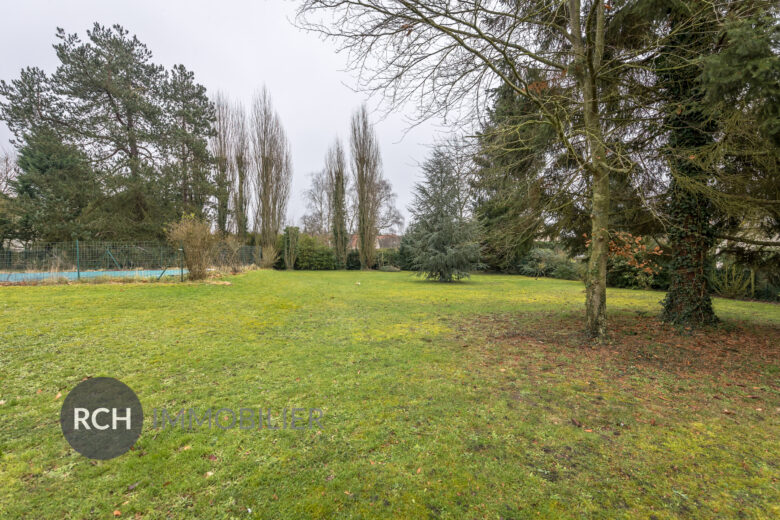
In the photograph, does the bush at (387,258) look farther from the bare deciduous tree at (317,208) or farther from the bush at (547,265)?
the bush at (547,265)

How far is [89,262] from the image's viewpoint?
12758mm

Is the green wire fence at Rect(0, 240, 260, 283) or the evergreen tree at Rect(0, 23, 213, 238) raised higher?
the evergreen tree at Rect(0, 23, 213, 238)

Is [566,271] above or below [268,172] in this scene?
below

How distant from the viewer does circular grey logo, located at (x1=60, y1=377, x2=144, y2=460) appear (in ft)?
7.43

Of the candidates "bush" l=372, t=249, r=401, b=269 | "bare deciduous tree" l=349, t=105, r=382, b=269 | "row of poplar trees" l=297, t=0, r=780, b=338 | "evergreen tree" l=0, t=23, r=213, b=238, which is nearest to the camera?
"row of poplar trees" l=297, t=0, r=780, b=338

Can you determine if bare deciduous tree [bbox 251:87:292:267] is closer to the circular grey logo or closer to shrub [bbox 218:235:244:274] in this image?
shrub [bbox 218:235:244:274]

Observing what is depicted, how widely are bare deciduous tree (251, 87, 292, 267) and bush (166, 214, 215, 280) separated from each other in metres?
11.6

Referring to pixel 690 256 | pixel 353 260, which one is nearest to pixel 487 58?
pixel 690 256

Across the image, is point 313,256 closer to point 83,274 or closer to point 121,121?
point 121,121

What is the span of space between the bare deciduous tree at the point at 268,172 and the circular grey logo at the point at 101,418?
2197cm

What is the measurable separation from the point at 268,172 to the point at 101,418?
83.4ft


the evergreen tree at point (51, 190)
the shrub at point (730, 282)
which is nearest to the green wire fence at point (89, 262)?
the evergreen tree at point (51, 190)

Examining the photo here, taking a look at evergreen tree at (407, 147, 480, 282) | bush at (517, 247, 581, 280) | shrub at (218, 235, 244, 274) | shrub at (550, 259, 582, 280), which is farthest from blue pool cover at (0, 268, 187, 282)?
shrub at (550, 259, 582, 280)

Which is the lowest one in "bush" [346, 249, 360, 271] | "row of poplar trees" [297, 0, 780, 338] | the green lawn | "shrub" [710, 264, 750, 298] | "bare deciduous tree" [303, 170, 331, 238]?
the green lawn
